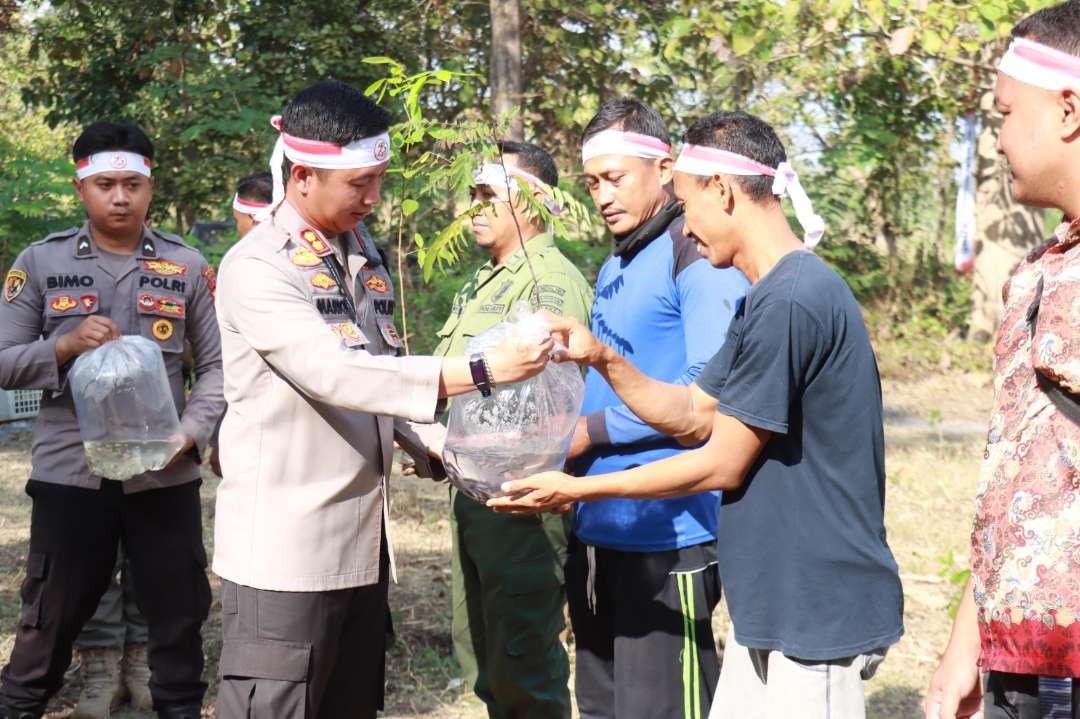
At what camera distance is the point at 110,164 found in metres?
4.34

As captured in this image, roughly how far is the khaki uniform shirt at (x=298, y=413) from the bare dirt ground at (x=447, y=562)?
1.94m

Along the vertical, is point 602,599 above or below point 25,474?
above

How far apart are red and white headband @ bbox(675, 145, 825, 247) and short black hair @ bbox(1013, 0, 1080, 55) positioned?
26.0 inches

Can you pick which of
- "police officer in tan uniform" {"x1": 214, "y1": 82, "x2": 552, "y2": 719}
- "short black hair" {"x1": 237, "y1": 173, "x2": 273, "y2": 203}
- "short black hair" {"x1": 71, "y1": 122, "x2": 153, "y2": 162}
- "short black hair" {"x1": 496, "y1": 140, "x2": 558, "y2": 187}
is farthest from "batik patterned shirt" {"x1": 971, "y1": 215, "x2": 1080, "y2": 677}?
"short black hair" {"x1": 237, "y1": 173, "x2": 273, "y2": 203}

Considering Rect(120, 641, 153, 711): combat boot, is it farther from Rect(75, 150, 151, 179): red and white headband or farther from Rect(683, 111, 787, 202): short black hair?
Rect(683, 111, 787, 202): short black hair

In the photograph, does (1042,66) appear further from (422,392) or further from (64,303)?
(64,303)

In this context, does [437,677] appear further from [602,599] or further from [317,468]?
[317,468]

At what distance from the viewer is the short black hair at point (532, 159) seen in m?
4.11

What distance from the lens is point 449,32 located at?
34.9ft

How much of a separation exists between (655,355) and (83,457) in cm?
207

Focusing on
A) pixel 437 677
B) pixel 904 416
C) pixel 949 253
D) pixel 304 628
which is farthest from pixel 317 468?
pixel 949 253

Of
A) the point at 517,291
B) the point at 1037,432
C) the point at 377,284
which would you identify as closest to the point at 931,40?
the point at 517,291

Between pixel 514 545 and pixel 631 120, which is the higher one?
pixel 631 120

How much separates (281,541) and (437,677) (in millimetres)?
2306
